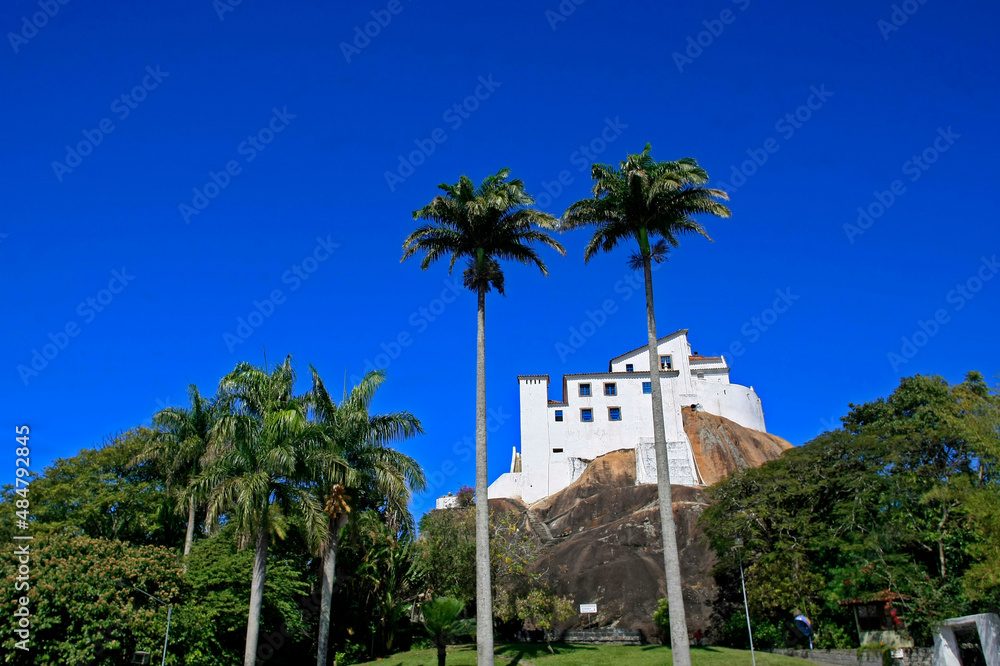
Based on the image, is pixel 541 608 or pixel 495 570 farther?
pixel 495 570

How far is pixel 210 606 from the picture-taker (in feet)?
91.2

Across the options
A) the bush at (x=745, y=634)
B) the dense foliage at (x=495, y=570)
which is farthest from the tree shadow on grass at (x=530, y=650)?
the bush at (x=745, y=634)

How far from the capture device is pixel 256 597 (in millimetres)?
23453

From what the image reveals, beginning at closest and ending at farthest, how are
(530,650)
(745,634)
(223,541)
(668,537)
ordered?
(668,537) < (223,541) < (530,650) < (745,634)

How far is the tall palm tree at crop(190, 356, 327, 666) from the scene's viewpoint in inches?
912

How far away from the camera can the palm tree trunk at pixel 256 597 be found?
73.7 ft

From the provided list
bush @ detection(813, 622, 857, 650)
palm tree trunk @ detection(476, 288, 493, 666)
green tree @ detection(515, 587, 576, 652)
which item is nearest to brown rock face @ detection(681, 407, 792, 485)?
bush @ detection(813, 622, 857, 650)

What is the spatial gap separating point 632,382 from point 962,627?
50193 mm

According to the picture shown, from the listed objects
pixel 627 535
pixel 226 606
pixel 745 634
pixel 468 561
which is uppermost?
pixel 627 535

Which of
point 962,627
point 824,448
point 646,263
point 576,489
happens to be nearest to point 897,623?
point 962,627

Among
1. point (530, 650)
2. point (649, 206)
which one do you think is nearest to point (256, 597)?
point (530, 650)

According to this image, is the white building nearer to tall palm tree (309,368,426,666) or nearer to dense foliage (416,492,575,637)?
dense foliage (416,492,575,637)

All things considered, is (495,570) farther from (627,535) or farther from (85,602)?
(85,602)

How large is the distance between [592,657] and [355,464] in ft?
43.7
